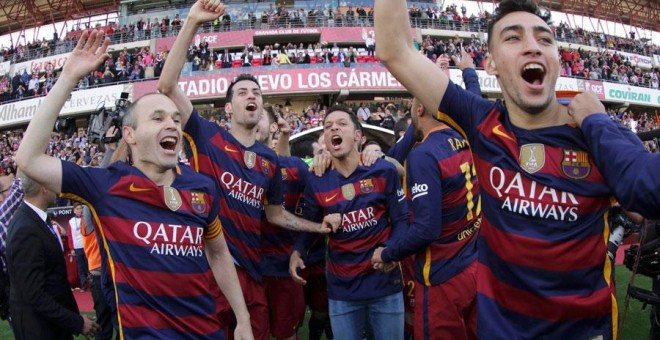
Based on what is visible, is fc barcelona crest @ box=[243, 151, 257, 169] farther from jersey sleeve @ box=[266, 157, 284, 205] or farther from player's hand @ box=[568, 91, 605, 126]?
player's hand @ box=[568, 91, 605, 126]

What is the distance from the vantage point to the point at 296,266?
3.84 meters

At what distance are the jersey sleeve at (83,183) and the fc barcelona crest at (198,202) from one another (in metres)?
0.43

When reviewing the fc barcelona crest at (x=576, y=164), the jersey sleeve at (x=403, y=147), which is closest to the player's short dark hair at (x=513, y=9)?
the fc barcelona crest at (x=576, y=164)

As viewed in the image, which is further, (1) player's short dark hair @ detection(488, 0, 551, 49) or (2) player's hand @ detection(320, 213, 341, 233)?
(2) player's hand @ detection(320, 213, 341, 233)

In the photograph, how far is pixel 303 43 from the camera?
32.0 meters

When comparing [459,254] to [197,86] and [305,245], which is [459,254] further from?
[197,86]

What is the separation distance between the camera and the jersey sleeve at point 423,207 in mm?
3105

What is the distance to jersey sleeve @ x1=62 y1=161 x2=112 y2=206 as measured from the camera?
239 cm

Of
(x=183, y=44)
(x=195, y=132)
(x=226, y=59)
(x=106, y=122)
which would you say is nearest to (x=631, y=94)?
(x=226, y=59)

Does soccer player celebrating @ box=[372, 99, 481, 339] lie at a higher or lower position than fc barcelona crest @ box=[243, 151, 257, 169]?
lower

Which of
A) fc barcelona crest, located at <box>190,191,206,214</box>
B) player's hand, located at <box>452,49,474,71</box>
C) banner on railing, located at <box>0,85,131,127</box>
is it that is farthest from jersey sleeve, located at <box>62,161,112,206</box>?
banner on railing, located at <box>0,85,131,127</box>

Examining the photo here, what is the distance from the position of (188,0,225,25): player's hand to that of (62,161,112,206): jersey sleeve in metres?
1.13

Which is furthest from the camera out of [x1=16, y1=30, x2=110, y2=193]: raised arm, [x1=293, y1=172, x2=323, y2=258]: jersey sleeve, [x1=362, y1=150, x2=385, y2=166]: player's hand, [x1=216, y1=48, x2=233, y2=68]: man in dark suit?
[x1=216, y1=48, x2=233, y2=68]: man in dark suit

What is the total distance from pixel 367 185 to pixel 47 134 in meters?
2.23
